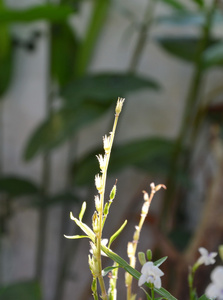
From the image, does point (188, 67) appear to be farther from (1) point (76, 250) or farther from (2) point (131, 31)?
(1) point (76, 250)

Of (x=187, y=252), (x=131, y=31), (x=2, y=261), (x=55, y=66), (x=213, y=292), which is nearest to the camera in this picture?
(x=213, y=292)

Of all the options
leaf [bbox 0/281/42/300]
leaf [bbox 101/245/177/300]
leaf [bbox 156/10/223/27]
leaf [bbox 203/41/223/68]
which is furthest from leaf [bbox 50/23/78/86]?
leaf [bbox 101/245/177/300]

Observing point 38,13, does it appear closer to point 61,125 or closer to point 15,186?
point 61,125

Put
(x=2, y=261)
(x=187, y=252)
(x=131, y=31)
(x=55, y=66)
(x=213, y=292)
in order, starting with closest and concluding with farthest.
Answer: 1. (x=213, y=292)
2. (x=187, y=252)
3. (x=55, y=66)
4. (x=131, y=31)
5. (x=2, y=261)

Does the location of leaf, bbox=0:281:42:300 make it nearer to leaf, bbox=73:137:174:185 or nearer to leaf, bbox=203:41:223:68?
leaf, bbox=73:137:174:185

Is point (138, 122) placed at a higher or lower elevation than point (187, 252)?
higher

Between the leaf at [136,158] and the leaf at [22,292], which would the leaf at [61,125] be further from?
the leaf at [22,292]

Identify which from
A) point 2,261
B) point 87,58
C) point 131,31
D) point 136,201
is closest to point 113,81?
point 87,58

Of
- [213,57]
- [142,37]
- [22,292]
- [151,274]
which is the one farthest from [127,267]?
[142,37]
